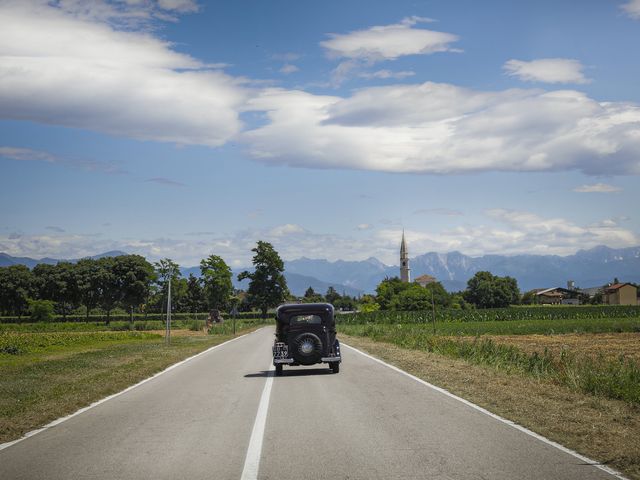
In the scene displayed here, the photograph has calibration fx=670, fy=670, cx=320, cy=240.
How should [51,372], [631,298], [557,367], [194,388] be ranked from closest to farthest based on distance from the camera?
[194,388]
[557,367]
[51,372]
[631,298]

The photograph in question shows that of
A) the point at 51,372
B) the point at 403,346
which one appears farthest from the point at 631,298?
the point at 51,372

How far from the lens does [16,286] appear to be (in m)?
110

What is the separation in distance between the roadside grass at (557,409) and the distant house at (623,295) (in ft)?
587

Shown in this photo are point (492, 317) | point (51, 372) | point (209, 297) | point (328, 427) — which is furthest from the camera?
point (209, 297)

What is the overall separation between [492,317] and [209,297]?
61056 millimetres

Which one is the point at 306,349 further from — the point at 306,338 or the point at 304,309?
the point at 304,309

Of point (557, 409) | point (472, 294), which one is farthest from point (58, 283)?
point (472, 294)

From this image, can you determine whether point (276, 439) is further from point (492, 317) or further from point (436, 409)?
point (492, 317)

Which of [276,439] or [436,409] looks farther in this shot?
[436,409]

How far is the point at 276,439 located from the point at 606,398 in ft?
25.2

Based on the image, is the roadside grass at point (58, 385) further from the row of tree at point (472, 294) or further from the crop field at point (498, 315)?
the row of tree at point (472, 294)

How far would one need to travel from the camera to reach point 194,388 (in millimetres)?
15828

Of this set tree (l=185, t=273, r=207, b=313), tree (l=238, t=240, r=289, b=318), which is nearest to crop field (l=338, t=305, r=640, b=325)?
tree (l=238, t=240, r=289, b=318)

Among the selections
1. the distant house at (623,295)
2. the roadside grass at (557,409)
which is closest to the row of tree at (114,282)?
the roadside grass at (557,409)
